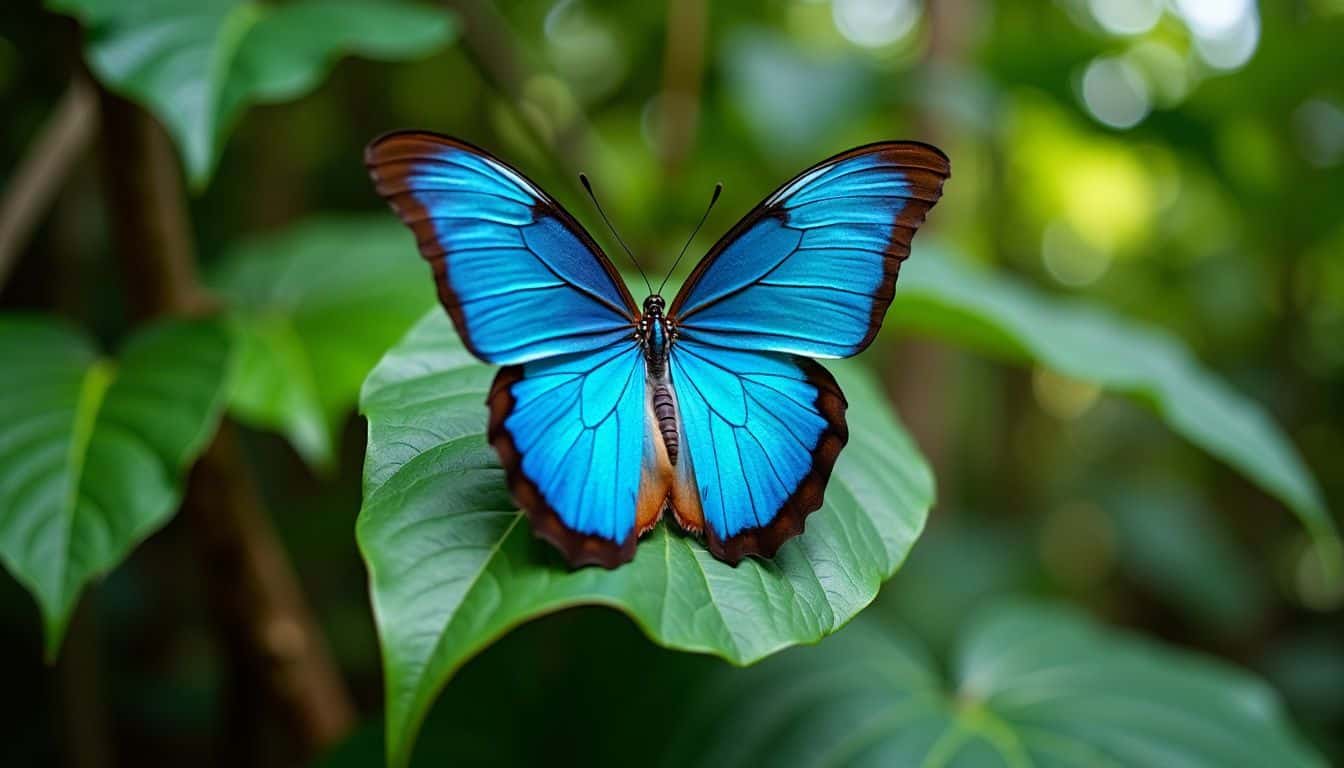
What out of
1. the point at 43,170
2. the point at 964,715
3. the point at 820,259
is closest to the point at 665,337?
the point at 820,259

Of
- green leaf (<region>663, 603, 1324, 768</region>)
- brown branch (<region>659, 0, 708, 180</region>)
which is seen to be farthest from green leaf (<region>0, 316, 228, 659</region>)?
brown branch (<region>659, 0, 708, 180</region>)

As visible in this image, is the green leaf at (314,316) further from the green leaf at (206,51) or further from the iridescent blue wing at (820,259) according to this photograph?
the iridescent blue wing at (820,259)

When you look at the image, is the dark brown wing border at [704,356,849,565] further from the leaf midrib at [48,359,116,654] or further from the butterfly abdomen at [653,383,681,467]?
the leaf midrib at [48,359,116,654]

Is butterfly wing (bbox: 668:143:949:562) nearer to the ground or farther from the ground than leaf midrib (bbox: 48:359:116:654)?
farther from the ground

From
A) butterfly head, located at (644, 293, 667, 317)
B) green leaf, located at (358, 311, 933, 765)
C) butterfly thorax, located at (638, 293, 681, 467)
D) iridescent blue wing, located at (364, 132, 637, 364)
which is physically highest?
iridescent blue wing, located at (364, 132, 637, 364)

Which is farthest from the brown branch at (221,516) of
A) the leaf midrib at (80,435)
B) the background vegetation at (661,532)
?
the leaf midrib at (80,435)

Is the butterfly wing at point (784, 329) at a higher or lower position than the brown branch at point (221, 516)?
higher

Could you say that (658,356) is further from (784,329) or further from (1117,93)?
(1117,93)
